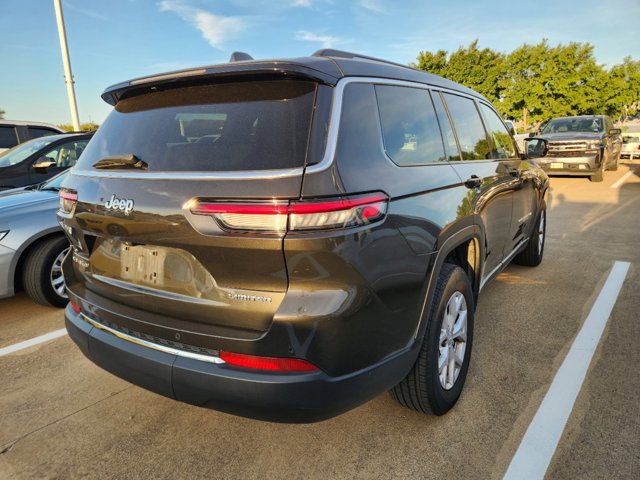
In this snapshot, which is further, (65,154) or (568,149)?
(568,149)

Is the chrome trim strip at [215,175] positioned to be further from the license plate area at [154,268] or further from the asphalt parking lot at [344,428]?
the asphalt parking lot at [344,428]

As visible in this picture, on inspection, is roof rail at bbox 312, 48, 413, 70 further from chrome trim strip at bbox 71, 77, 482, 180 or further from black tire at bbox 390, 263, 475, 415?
black tire at bbox 390, 263, 475, 415

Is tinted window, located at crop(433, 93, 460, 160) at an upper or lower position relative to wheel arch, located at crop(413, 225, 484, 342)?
upper

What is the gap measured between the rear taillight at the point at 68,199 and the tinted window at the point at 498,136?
2.90 metres

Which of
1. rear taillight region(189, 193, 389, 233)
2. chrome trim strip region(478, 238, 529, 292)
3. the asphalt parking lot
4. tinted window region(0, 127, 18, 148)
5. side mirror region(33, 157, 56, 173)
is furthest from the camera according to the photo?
tinted window region(0, 127, 18, 148)

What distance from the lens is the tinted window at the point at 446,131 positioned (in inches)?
107

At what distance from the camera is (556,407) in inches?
99.0

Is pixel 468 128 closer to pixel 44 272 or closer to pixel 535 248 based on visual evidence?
pixel 535 248

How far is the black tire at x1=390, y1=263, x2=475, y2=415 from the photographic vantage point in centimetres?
219

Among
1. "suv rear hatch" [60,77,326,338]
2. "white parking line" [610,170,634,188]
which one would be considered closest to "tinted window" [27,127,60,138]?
"suv rear hatch" [60,77,326,338]

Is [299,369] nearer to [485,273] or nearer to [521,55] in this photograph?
[485,273]

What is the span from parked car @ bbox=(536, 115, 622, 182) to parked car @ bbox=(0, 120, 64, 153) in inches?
479

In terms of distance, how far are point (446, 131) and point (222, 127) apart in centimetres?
149

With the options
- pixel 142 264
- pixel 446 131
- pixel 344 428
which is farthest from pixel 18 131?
pixel 344 428
